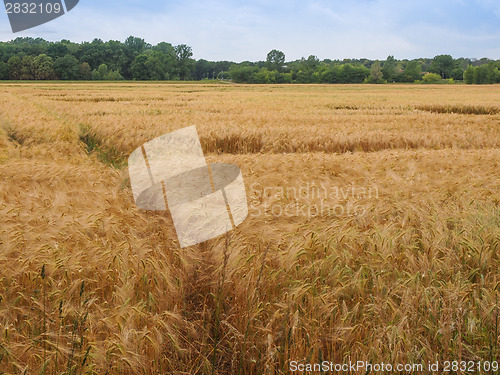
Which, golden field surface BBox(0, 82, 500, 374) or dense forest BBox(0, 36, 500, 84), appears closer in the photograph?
golden field surface BBox(0, 82, 500, 374)

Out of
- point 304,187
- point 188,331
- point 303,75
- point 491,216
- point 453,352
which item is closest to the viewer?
point 453,352

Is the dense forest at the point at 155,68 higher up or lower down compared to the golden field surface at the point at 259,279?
higher up

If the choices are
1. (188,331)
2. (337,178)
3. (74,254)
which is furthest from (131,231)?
(337,178)

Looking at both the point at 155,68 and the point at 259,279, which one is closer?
the point at 259,279

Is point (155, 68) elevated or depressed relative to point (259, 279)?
elevated

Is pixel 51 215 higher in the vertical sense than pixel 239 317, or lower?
higher

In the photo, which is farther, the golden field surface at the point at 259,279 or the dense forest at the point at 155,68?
the dense forest at the point at 155,68

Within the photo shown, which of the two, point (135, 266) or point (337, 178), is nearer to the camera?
point (135, 266)

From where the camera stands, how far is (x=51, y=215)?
125 inches

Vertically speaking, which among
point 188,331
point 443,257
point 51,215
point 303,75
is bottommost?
point 188,331

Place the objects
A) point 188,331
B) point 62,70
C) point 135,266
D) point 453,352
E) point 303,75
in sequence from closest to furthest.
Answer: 1. point 453,352
2. point 188,331
3. point 135,266
4. point 62,70
5. point 303,75

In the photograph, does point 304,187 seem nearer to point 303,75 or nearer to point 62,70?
point 62,70

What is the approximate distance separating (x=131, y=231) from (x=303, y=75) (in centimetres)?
11378

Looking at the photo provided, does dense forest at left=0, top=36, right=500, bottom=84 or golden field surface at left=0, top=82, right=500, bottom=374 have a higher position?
dense forest at left=0, top=36, right=500, bottom=84
